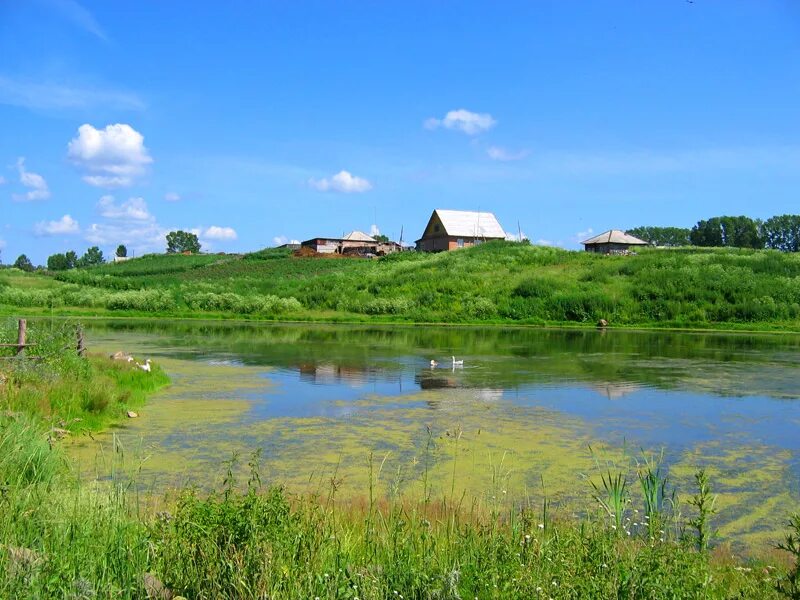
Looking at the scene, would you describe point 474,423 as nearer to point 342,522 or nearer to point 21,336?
point 342,522

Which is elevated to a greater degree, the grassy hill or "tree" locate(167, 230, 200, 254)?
"tree" locate(167, 230, 200, 254)

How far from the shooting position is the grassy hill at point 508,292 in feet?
120

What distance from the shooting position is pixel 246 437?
10.0 meters

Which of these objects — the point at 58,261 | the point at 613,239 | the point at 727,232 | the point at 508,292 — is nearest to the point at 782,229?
the point at 727,232

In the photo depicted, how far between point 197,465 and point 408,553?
15.1 ft

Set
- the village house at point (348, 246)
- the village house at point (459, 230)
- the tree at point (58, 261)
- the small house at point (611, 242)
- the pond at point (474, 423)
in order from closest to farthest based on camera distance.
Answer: the pond at point (474, 423)
the small house at point (611, 242)
the village house at point (459, 230)
the village house at point (348, 246)
the tree at point (58, 261)

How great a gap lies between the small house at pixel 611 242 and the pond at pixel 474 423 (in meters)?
38.7

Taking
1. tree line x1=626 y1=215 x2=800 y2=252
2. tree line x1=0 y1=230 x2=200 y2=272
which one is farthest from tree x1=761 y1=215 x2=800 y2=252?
tree line x1=0 y1=230 x2=200 y2=272

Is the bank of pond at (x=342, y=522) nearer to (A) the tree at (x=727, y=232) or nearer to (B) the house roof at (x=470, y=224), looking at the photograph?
(B) the house roof at (x=470, y=224)

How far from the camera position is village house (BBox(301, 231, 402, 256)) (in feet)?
237

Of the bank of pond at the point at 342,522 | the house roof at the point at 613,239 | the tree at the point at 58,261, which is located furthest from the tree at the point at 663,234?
the bank of pond at the point at 342,522

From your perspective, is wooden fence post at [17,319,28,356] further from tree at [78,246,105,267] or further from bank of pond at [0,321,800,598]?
tree at [78,246,105,267]

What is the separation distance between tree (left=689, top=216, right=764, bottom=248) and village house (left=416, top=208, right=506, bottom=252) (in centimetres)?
3808

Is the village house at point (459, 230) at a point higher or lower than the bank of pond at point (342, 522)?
higher
